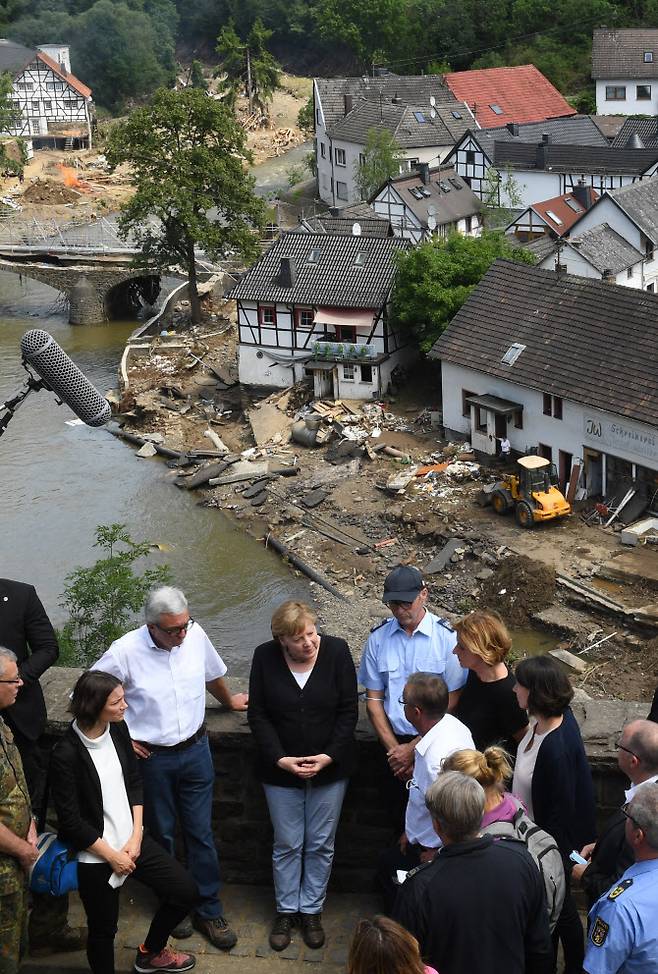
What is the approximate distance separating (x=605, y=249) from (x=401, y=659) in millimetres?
34012

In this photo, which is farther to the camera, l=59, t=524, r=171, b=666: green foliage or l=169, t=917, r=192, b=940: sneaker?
l=59, t=524, r=171, b=666: green foliage

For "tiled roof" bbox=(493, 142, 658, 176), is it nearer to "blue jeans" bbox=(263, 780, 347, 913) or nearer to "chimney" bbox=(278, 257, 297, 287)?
"chimney" bbox=(278, 257, 297, 287)

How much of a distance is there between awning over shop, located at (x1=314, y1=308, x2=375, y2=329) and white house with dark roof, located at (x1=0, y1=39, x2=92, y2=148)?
47.1 m

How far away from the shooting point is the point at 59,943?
6.61m

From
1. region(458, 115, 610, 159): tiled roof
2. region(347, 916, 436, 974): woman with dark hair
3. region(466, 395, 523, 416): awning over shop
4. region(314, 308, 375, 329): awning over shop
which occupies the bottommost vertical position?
region(466, 395, 523, 416): awning over shop

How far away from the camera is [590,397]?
94.9ft

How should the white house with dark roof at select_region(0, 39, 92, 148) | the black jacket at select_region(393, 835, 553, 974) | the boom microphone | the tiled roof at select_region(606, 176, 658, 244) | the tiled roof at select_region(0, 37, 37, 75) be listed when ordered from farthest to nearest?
the tiled roof at select_region(0, 37, 37, 75), the white house with dark roof at select_region(0, 39, 92, 148), the tiled roof at select_region(606, 176, 658, 244), the boom microphone, the black jacket at select_region(393, 835, 553, 974)

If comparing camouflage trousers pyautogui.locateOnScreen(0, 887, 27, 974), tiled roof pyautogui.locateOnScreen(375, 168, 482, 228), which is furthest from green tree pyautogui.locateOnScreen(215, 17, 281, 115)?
camouflage trousers pyautogui.locateOnScreen(0, 887, 27, 974)

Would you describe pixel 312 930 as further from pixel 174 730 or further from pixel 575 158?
pixel 575 158

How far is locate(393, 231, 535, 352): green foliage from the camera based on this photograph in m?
34.9

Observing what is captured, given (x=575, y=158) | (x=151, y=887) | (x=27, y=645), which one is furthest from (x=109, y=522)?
(x=575, y=158)

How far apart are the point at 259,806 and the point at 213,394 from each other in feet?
109

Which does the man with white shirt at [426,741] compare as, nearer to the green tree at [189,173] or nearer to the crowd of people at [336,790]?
the crowd of people at [336,790]

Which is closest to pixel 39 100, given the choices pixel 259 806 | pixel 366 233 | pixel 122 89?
pixel 122 89
